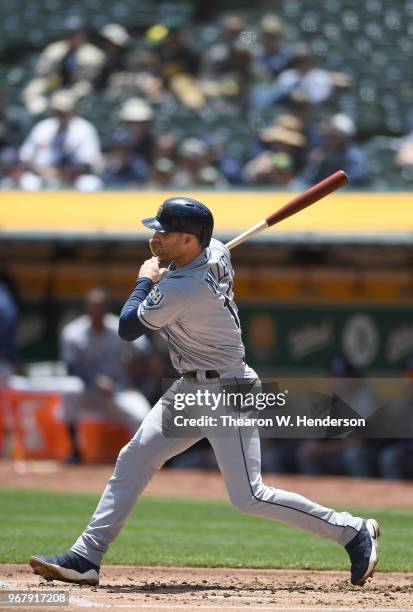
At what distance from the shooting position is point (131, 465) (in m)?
4.98

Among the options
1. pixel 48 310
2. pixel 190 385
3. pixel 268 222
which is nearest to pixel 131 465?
pixel 190 385

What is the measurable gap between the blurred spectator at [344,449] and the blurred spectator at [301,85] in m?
3.35

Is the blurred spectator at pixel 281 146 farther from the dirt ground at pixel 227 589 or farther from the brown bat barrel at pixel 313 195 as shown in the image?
the dirt ground at pixel 227 589

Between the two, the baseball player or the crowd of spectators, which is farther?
the crowd of spectators

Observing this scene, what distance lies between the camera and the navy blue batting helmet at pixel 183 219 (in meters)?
4.90

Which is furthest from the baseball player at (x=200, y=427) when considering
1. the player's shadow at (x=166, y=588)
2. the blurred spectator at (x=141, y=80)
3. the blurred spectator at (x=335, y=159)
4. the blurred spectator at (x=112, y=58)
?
the blurred spectator at (x=112, y=58)

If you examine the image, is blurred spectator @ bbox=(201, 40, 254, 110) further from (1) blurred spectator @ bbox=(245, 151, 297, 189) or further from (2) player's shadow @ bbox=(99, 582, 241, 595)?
(2) player's shadow @ bbox=(99, 582, 241, 595)

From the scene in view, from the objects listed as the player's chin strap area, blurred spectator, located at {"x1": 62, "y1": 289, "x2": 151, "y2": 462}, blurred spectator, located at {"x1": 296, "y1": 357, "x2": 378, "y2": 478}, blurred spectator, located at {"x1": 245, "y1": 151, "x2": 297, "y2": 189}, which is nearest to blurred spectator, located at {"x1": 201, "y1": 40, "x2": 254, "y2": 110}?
blurred spectator, located at {"x1": 245, "y1": 151, "x2": 297, "y2": 189}

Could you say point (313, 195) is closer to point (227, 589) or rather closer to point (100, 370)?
point (227, 589)

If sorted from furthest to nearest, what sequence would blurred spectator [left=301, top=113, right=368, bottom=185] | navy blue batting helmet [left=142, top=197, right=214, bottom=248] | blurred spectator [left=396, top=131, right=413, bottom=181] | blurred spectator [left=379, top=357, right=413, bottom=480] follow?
blurred spectator [left=396, top=131, right=413, bottom=181] → blurred spectator [left=301, top=113, right=368, bottom=185] → blurred spectator [left=379, top=357, right=413, bottom=480] → navy blue batting helmet [left=142, top=197, right=214, bottom=248]

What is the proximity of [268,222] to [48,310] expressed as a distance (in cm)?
733

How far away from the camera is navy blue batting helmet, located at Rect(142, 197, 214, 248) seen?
4.90 metres

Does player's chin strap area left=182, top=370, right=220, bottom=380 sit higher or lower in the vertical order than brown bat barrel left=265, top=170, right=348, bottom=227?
lower

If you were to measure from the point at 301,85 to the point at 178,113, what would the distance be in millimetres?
1371
